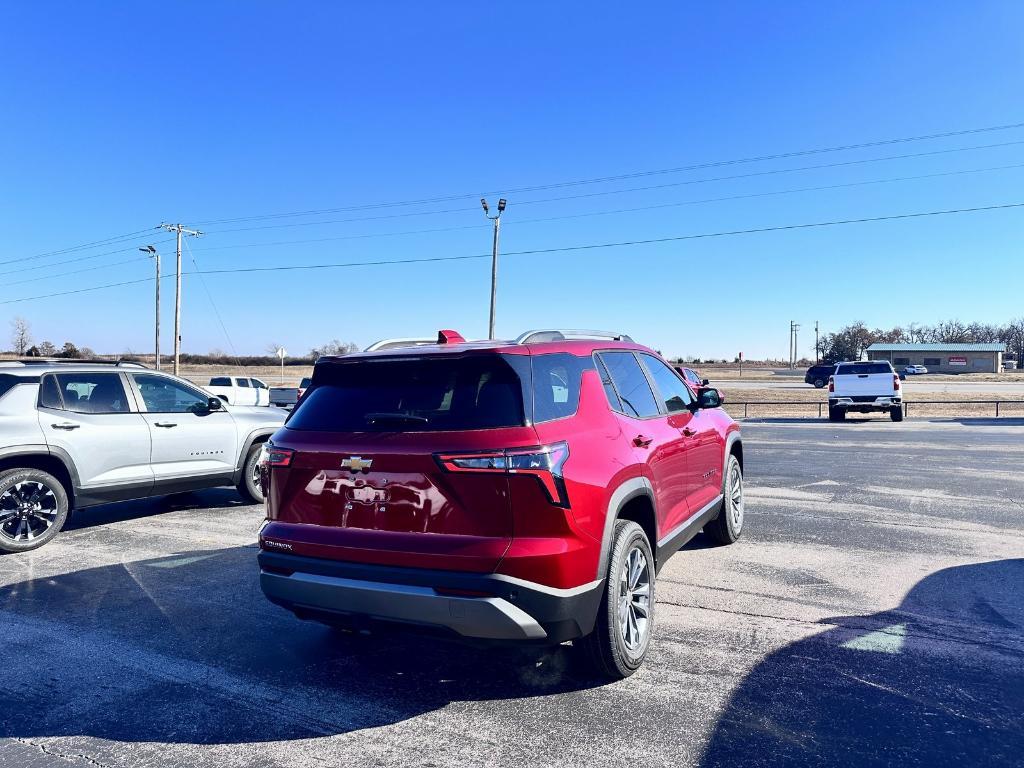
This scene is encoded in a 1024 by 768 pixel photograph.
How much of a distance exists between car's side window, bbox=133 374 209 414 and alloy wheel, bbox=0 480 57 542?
4.33ft

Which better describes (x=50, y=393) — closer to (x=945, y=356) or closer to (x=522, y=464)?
(x=522, y=464)

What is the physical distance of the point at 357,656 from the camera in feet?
13.9

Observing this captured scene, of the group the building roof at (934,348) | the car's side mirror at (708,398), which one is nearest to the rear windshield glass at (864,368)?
the car's side mirror at (708,398)

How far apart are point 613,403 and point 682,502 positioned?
1.20 m

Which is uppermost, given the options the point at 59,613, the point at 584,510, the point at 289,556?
the point at 584,510

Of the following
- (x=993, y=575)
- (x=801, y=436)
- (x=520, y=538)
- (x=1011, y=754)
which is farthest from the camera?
(x=801, y=436)

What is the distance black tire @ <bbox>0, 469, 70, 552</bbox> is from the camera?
259 inches

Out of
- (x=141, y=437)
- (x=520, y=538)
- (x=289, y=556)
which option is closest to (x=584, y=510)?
(x=520, y=538)

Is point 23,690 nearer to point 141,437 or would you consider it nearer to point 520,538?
point 520,538

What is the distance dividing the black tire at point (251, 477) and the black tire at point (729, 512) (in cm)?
515

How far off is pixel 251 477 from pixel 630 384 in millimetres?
5638

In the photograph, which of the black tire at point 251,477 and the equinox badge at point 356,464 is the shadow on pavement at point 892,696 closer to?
the equinox badge at point 356,464

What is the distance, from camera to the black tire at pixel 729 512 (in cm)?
639

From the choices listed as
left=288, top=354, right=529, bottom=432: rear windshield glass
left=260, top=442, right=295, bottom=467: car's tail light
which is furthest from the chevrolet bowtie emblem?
left=260, top=442, right=295, bottom=467: car's tail light
